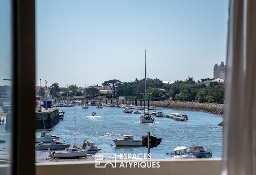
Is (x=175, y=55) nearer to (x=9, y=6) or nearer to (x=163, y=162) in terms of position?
(x=163, y=162)

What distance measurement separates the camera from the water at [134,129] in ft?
7.29

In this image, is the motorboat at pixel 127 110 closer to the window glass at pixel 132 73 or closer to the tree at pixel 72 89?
the window glass at pixel 132 73

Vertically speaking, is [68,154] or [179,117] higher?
[179,117]

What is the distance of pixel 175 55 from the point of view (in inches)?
92.8

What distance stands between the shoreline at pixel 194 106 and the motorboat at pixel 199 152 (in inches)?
10.5

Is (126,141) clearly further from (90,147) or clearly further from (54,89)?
(54,89)

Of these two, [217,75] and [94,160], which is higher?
[217,75]

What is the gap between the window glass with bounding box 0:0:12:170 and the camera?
1663 millimetres

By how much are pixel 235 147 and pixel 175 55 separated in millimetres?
727

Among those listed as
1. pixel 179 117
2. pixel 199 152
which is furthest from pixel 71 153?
pixel 199 152

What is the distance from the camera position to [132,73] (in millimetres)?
2273

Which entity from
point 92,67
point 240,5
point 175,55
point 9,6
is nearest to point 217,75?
point 175,55

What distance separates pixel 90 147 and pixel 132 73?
0.57m

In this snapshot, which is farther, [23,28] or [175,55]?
[175,55]
